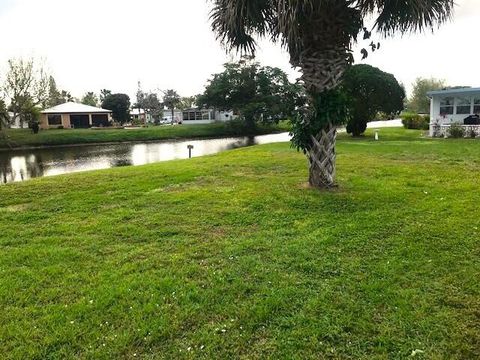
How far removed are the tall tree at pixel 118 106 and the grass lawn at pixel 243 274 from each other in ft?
176

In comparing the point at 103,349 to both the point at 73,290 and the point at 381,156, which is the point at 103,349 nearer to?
the point at 73,290

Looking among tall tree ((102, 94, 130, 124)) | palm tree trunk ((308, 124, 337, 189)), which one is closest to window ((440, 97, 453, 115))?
palm tree trunk ((308, 124, 337, 189))

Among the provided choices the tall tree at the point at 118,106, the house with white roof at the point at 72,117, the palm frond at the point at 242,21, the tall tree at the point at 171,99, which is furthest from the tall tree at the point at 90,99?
the palm frond at the point at 242,21

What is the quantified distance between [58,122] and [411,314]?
51295 mm

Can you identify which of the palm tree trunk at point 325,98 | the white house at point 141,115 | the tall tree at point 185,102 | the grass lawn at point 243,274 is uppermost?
the tall tree at point 185,102

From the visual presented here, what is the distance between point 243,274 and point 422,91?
6008cm

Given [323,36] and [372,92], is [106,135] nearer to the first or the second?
[372,92]

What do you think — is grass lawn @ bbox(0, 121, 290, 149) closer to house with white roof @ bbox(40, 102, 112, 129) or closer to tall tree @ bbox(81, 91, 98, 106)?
house with white roof @ bbox(40, 102, 112, 129)

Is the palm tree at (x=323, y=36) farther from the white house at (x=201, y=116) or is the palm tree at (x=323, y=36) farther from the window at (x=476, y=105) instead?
the white house at (x=201, y=116)

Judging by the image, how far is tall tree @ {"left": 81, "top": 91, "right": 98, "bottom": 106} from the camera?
7728 centimetres

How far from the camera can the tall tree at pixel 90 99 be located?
77275 millimetres

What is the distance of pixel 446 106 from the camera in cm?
2216

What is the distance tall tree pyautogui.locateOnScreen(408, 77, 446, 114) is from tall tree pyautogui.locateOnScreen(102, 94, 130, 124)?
44.5m

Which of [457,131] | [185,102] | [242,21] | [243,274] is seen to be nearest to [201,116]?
[185,102]
